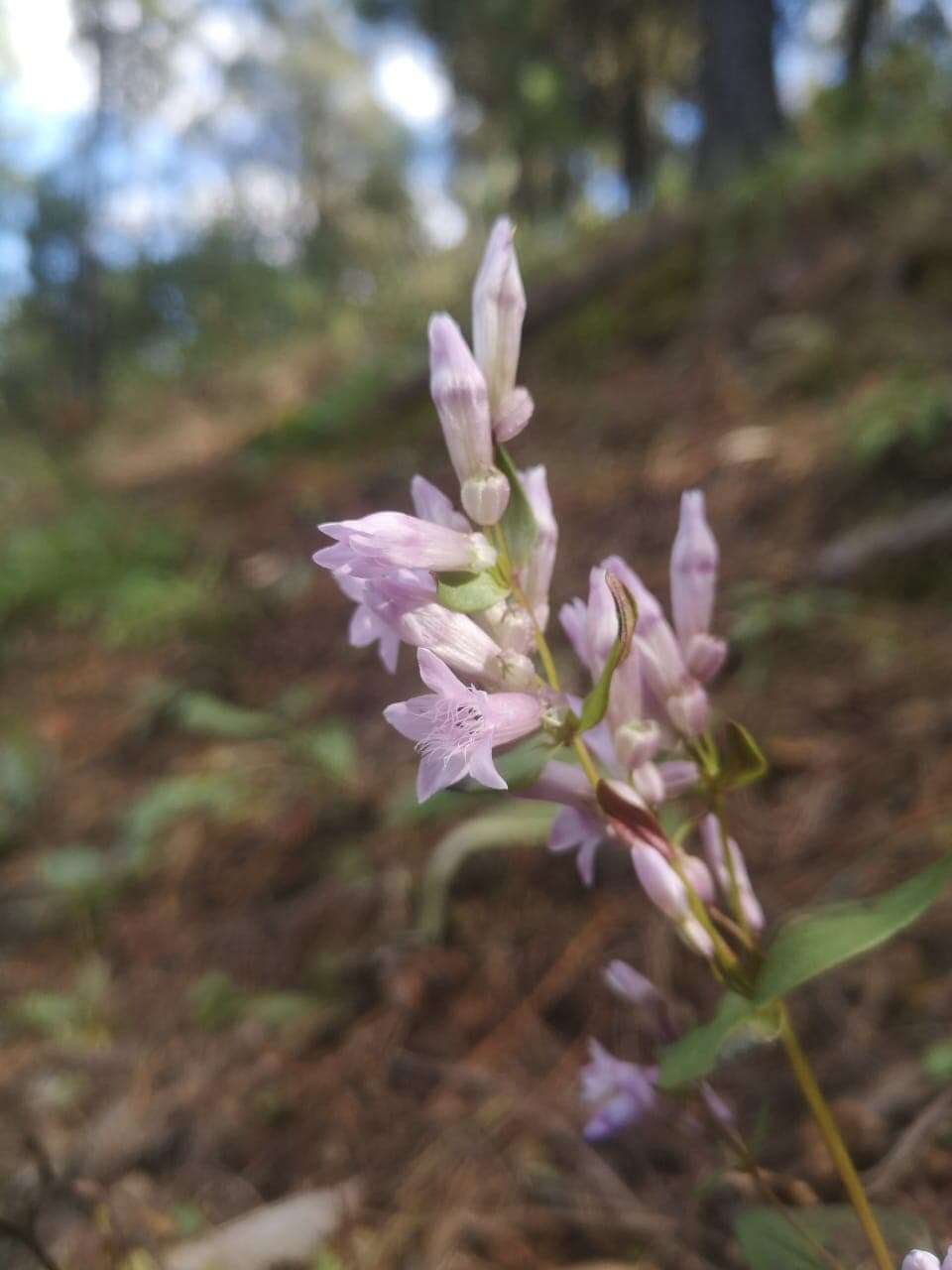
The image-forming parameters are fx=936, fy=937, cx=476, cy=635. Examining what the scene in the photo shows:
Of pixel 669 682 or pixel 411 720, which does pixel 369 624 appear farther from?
pixel 669 682

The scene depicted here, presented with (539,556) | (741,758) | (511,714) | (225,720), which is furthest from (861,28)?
(511,714)

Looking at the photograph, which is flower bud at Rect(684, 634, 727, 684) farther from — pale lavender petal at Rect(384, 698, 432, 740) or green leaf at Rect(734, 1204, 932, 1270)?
green leaf at Rect(734, 1204, 932, 1270)

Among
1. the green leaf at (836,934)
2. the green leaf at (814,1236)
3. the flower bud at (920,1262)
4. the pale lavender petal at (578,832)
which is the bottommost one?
the green leaf at (814,1236)

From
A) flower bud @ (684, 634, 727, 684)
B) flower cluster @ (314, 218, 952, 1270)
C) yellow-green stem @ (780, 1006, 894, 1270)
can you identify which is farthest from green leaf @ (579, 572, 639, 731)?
yellow-green stem @ (780, 1006, 894, 1270)

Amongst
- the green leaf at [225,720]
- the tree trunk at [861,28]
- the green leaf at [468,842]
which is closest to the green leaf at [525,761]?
the green leaf at [468,842]

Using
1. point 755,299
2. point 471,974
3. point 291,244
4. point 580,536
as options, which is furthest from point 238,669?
point 291,244

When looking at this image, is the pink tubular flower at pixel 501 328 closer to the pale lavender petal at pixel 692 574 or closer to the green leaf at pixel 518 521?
the green leaf at pixel 518 521

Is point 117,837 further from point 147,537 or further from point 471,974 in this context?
point 147,537
